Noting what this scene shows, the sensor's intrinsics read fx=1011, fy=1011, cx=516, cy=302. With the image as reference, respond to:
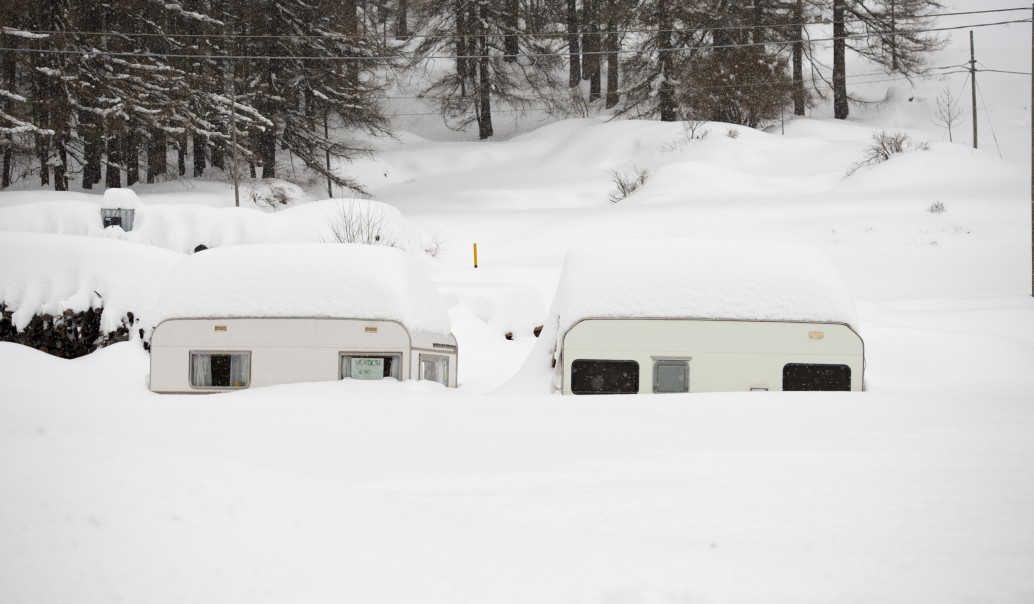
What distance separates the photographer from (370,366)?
1019 centimetres

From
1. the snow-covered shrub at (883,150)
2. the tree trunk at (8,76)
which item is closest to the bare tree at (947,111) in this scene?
the snow-covered shrub at (883,150)

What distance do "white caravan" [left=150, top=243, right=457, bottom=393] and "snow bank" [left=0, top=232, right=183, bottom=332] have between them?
4342mm

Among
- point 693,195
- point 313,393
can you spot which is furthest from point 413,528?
point 693,195

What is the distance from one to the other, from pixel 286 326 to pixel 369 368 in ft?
3.07

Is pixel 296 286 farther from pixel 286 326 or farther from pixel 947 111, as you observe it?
pixel 947 111

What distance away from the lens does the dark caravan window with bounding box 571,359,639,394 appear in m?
9.48

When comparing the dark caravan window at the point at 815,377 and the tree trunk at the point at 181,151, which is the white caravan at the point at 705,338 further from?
the tree trunk at the point at 181,151

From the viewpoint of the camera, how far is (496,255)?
982 inches

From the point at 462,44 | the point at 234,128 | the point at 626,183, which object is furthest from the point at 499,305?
the point at 462,44

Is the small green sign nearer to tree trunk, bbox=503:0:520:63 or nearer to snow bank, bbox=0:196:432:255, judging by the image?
snow bank, bbox=0:196:432:255

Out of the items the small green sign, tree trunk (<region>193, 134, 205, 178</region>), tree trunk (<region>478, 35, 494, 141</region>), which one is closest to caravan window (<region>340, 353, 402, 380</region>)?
the small green sign

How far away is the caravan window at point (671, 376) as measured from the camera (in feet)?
31.4

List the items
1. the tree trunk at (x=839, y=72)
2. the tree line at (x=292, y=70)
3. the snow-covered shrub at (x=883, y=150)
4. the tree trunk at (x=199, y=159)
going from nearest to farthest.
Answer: the snow-covered shrub at (x=883, y=150)
the tree line at (x=292, y=70)
the tree trunk at (x=199, y=159)
the tree trunk at (x=839, y=72)

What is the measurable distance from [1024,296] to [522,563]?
1876cm
